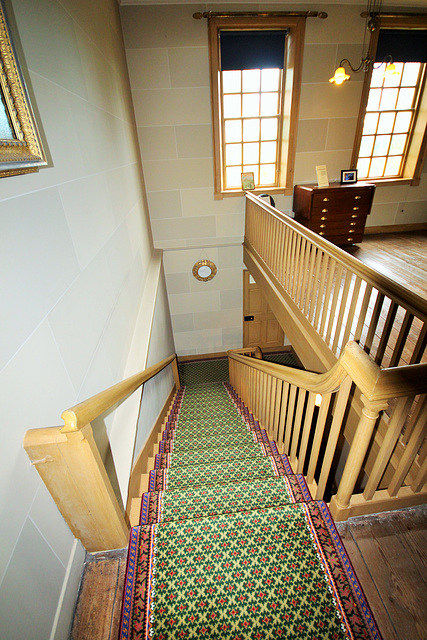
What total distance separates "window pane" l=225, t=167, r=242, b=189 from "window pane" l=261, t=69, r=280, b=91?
1.34m

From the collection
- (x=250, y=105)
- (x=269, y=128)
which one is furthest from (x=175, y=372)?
(x=250, y=105)

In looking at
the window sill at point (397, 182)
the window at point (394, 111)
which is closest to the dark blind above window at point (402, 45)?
the window at point (394, 111)

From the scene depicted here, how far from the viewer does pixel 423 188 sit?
5770 millimetres

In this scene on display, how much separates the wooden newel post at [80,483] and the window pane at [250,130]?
5.85 meters

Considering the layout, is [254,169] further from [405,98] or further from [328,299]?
[328,299]

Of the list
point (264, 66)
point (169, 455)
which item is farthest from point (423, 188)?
point (169, 455)

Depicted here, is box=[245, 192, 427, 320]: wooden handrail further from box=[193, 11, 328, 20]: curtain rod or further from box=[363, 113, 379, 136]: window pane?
box=[363, 113, 379, 136]: window pane

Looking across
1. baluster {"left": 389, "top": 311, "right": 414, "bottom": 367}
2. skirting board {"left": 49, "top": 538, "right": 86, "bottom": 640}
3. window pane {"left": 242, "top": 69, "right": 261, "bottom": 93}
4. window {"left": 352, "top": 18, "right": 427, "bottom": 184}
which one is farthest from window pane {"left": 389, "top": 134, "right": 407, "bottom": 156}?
skirting board {"left": 49, "top": 538, "right": 86, "bottom": 640}

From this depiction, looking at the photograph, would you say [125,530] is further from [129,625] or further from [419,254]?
[419,254]

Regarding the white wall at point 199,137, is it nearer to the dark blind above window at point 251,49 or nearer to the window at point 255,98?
the window at point 255,98

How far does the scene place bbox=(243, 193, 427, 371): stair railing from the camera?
6.10 ft

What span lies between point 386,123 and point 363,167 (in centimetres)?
78

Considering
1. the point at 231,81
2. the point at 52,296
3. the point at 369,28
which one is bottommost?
the point at 52,296

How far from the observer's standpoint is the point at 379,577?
1.29m
